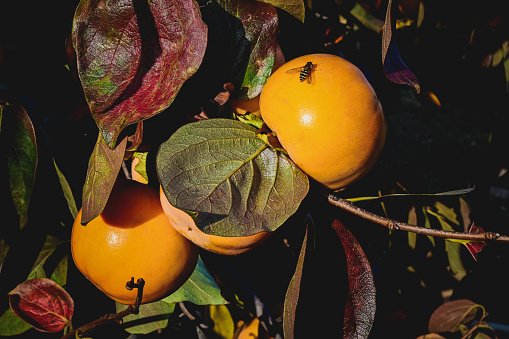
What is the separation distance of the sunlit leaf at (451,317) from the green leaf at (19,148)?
1101 millimetres

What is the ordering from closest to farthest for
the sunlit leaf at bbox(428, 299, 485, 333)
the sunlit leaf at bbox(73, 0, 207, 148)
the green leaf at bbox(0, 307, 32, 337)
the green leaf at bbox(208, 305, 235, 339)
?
the sunlit leaf at bbox(73, 0, 207, 148)
the green leaf at bbox(0, 307, 32, 337)
the green leaf at bbox(208, 305, 235, 339)
the sunlit leaf at bbox(428, 299, 485, 333)

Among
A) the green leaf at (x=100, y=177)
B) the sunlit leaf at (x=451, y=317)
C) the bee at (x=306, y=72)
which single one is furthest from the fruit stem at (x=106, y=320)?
the sunlit leaf at (x=451, y=317)

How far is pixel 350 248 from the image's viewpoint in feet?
1.95

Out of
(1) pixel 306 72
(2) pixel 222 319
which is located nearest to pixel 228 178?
(1) pixel 306 72

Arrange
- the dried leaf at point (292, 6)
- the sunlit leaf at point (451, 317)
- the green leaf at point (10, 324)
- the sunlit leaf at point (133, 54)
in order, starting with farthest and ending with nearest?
the sunlit leaf at point (451, 317) → the green leaf at point (10, 324) → the dried leaf at point (292, 6) → the sunlit leaf at point (133, 54)

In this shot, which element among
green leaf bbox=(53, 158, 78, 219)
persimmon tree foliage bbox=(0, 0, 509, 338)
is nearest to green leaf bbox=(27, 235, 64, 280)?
persimmon tree foliage bbox=(0, 0, 509, 338)

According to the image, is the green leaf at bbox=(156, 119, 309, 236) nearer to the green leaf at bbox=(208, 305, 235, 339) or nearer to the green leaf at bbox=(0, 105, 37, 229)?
the green leaf at bbox=(0, 105, 37, 229)

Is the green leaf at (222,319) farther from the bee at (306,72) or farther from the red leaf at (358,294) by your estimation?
the bee at (306,72)

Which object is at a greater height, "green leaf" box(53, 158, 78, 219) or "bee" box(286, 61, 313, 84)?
"bee" box(286, 61, 313, 84)

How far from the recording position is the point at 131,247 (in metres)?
0.58

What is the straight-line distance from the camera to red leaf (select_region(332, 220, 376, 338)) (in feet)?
1.81

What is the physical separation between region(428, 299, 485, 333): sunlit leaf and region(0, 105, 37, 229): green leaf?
3.61 feet

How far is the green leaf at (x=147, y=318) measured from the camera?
29.7 inches

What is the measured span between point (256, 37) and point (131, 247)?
0.34m
